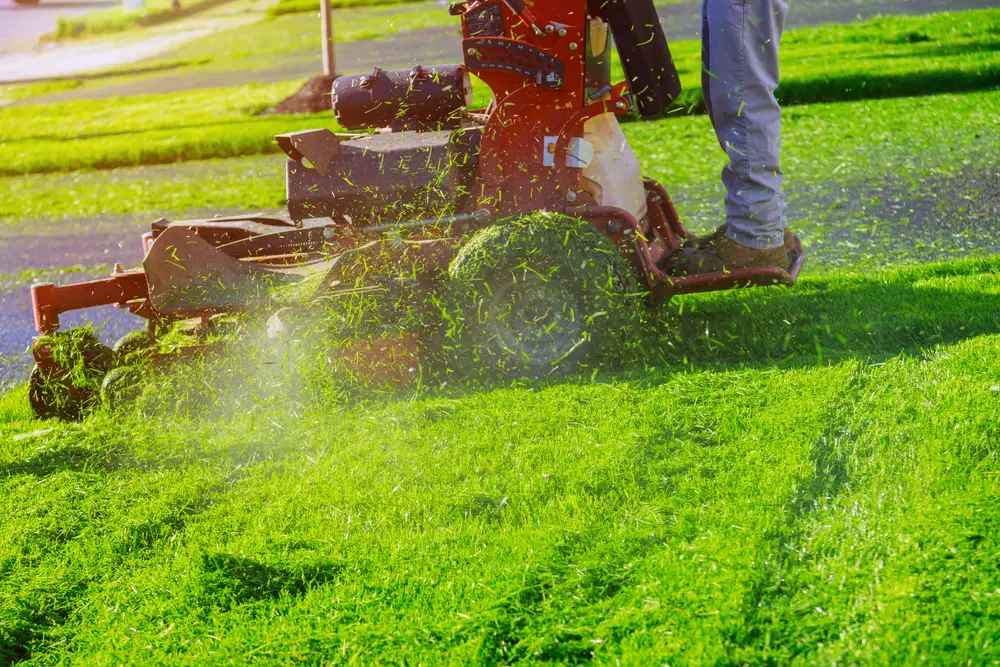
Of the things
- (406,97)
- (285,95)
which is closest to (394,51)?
(285,95)

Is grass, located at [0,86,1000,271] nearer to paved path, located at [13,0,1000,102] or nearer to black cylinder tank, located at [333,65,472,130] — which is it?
black cylinder tank, located at [333,65,472,130]

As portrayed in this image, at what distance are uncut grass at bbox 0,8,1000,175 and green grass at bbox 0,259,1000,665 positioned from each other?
28.5 feet

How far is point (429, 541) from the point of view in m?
3.07

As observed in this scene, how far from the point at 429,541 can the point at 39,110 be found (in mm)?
18271

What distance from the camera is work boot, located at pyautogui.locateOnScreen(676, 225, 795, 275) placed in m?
4.40

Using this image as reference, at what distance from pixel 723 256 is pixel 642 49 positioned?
3.18 ft

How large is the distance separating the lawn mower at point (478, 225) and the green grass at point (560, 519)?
12.4 inches

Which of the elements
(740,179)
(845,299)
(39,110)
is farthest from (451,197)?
(39,110)

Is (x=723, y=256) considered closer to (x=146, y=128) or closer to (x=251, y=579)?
(x=251, y=579)

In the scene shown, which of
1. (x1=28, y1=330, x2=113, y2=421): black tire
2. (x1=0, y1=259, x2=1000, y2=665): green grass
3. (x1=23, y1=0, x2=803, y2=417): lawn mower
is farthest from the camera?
(x1=28, y1=330, x2=113, y2=421): black tire

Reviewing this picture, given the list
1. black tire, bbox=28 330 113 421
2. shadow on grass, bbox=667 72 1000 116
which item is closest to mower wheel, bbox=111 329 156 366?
black tire, bbox=28 330 113 421

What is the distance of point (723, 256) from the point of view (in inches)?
174

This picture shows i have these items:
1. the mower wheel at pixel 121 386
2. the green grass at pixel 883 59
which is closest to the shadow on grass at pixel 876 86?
the green grass at pixel 883 59

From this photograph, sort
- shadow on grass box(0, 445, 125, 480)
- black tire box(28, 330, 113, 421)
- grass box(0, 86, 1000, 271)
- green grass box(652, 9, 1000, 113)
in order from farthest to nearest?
green grass box(652, 9, 1000, 113) < grass box(0, 86, 1000, 271) < black tire box(28, 330, 113, 421) < shadow on grass box(0, 445, 125, 480)
